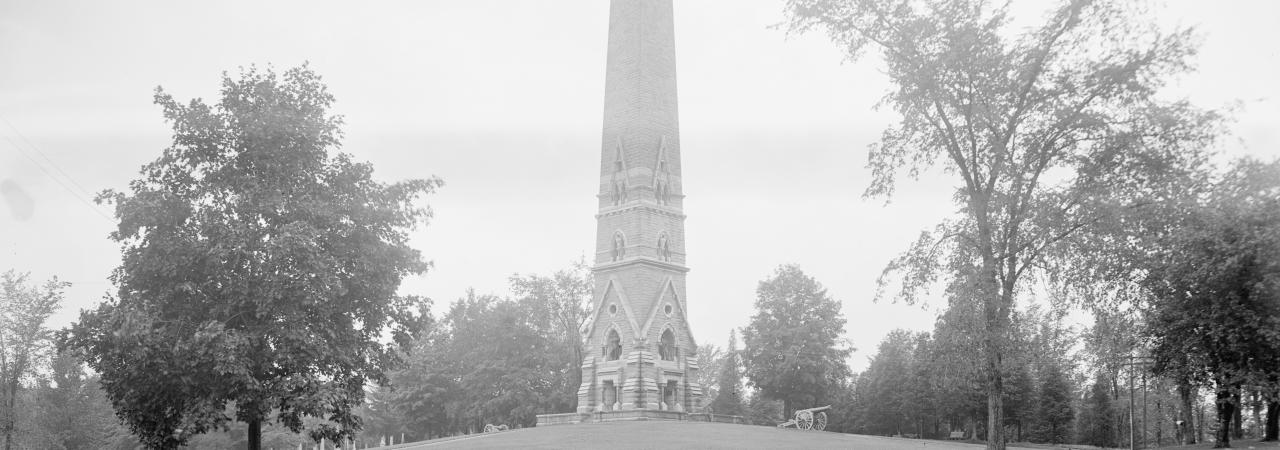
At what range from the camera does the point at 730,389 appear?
81.4 metres

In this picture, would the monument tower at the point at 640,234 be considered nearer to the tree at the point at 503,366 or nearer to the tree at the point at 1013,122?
the tree at the point at 503,366

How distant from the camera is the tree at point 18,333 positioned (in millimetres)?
50625

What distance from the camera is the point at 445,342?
7344 cm

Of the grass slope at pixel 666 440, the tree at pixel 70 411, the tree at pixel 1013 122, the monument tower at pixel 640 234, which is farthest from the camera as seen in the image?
the tree at pixel 70 411

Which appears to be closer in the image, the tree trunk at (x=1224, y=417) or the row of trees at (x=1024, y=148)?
the row of trees at (x=1024, y=148)

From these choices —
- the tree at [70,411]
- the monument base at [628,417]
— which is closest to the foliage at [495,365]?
the monument base at [628,417]

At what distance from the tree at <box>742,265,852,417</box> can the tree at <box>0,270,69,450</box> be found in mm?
44275

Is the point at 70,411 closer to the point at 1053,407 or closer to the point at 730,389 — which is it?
the point at 730,389

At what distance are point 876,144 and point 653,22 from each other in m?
33.5

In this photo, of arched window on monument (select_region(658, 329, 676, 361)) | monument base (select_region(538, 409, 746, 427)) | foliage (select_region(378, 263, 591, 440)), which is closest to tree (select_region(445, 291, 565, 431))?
foliage (select_region(378, 263, 591, 440))

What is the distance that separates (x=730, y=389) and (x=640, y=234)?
100 feet

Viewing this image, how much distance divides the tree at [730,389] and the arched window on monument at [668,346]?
1815 centimetres

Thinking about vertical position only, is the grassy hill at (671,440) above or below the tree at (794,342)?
below

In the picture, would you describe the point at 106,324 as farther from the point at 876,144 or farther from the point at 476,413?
the point at 476,413
